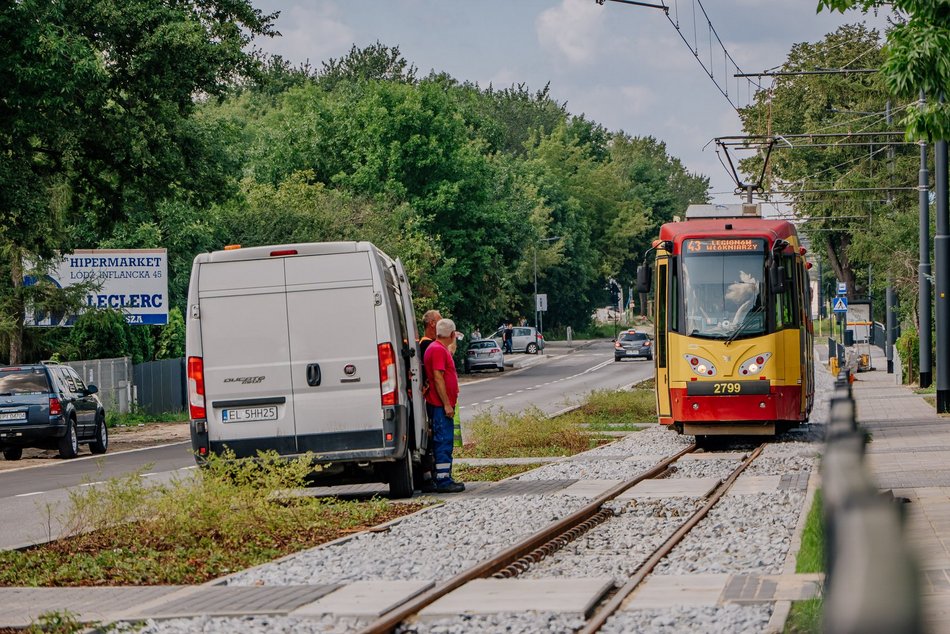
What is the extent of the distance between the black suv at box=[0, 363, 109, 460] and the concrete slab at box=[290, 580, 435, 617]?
58.3 ft

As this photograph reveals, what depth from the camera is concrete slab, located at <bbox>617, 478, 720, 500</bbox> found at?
15282 millimetres

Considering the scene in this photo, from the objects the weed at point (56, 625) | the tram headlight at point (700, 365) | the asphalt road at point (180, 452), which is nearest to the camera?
the weed at point (56, 625)

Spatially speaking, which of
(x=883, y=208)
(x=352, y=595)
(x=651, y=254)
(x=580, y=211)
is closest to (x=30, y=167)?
(x=651, y=254)

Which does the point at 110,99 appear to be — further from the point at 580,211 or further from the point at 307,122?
the point at 580,211

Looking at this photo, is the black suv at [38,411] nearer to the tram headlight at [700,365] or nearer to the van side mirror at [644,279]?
the van side mirror at [644,279]

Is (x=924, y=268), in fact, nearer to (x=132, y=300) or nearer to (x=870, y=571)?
(x=132, y=300)

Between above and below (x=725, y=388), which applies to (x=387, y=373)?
above

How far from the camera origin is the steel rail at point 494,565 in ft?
24.2

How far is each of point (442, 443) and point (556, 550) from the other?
516cm

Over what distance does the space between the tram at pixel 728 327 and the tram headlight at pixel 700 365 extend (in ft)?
0.05

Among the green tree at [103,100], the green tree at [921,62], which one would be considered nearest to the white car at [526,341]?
the green tree at [103,100]

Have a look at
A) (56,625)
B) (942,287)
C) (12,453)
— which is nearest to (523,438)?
(942,287)

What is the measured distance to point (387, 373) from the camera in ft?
47.0

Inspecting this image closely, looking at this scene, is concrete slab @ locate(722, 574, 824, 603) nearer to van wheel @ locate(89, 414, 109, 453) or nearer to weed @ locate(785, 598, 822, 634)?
weed @ locate(785, 598, 822, 634)
